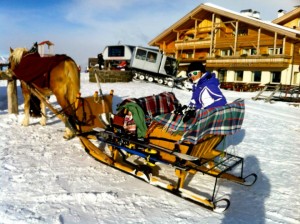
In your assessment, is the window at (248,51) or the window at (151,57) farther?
the window at (248,51)

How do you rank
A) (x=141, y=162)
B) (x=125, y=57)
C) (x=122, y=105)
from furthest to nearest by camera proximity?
1. (x=125, y=57)
2. (x=141, y=162)
3. (x=122, y=105)

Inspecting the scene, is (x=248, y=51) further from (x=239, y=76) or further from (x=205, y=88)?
(x=205, y=88)

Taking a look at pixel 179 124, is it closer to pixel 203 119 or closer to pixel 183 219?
pixel 203 119

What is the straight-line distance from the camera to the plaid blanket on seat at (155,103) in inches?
198

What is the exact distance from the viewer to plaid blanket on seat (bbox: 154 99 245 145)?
3.86 m

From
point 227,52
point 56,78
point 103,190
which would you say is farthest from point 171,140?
point 227,52

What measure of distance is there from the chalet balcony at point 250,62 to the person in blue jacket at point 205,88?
74.7 feet

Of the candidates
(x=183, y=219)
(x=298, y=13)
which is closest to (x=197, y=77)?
(x=183, y=219)

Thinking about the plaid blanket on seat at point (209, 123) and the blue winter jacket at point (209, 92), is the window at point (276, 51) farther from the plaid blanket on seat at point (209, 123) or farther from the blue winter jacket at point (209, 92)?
the plaid blanket on seat at point (209, 123)

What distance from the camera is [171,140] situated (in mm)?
4246

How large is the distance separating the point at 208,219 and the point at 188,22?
32.1 m

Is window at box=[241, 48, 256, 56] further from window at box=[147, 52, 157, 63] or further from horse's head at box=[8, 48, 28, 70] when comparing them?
horse's head at box=[8, 48, 28, 70]

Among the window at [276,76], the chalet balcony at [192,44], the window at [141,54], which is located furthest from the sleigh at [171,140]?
the chalet balcony at [192,44]

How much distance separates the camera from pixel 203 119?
384 centimetres
